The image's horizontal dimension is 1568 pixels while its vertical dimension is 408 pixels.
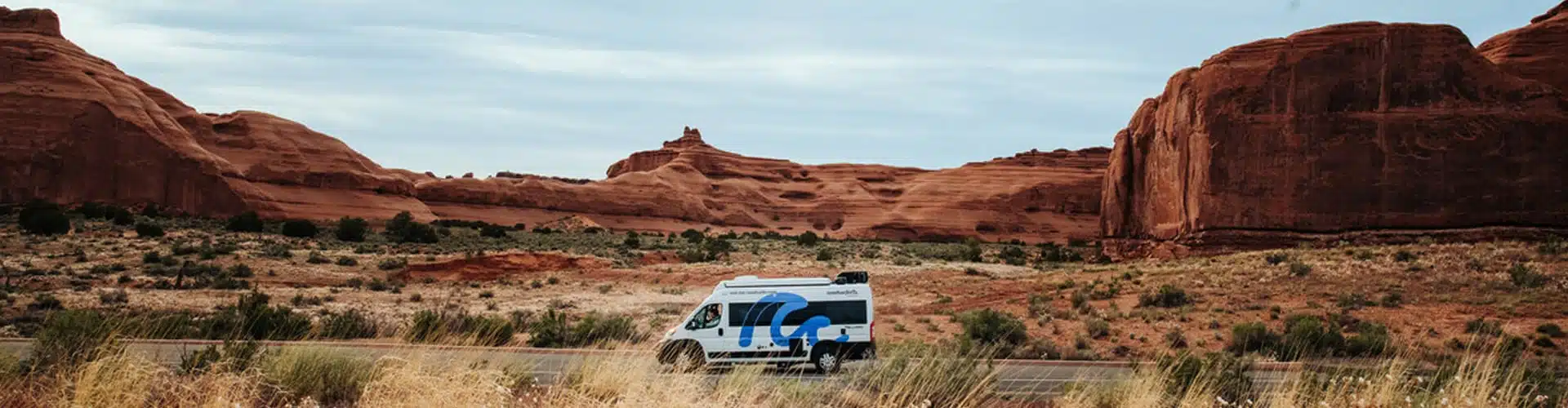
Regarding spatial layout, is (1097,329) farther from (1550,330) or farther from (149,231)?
(149,231)

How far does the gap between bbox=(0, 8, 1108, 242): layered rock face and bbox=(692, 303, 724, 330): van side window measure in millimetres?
64179

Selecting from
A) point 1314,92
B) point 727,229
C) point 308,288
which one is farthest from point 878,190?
point 308,288

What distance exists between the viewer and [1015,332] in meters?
20.8

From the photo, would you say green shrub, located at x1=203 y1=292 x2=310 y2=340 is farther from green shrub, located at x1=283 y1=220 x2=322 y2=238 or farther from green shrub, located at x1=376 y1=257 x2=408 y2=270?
green shrub, located at x1=283 y1=220 x2=322 y2=238

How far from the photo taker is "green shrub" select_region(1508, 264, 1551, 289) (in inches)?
1069

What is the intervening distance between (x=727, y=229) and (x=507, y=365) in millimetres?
94215

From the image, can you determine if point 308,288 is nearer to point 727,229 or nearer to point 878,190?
point 727,229

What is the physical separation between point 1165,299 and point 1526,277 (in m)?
8.59

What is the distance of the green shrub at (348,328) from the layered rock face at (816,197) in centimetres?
7090

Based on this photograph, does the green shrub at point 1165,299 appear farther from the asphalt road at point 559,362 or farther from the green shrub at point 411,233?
the green shrub at point 411,233

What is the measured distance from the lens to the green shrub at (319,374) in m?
9.05

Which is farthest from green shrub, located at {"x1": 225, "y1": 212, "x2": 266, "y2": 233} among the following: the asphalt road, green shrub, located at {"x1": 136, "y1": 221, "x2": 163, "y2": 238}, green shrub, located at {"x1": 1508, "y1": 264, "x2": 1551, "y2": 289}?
green shrub, located at {"x1": 1508, "y1": 264, "x2": 1551, "y2": 289}

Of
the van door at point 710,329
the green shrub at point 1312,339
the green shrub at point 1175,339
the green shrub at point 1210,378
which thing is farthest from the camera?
the green shrub at point 1175,339

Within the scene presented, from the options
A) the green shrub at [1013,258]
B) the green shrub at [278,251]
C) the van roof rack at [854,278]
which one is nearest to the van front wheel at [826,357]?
the van roof rack at [854,278]
